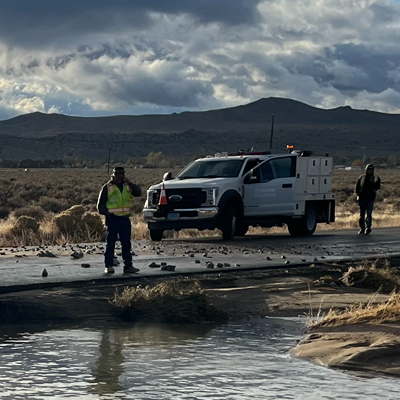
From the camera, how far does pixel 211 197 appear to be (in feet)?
78.2

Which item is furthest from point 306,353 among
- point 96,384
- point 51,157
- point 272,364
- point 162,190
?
point 51,157

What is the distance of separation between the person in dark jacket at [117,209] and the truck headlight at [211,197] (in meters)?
7.82

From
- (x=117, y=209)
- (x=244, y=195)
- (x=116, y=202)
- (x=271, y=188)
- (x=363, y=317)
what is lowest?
(x=363, y=317)

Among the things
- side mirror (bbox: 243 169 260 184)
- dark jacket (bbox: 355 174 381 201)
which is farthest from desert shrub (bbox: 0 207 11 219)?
dark jacket (bbox: 355 174 381 201)

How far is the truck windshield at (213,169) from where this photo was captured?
25.3m

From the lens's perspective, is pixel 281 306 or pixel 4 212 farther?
pixel 4 212

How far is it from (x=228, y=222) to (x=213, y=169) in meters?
1.93

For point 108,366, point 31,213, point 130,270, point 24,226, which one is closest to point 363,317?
point 108,366

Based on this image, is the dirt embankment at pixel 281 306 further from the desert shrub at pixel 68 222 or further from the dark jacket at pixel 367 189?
the desert shrub at pixel 68 222

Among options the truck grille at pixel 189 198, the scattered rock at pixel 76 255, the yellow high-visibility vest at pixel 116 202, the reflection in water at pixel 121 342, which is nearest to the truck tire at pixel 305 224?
the truck grille at pixel 189 198

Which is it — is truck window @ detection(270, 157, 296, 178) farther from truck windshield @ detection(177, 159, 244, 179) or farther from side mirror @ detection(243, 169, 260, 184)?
truck windshield @ detection(177, 159, 244, 179)

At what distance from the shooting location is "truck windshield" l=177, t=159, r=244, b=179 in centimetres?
2533

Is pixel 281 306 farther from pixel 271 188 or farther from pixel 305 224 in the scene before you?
pixel 305 224

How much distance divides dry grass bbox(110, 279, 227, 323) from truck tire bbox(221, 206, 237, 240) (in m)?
11.3
